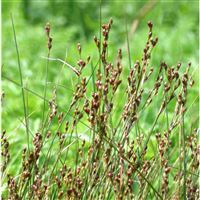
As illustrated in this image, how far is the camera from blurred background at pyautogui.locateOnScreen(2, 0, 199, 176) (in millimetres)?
4297

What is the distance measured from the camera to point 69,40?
23.2 feet

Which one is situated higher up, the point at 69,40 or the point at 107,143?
the point at 69,40

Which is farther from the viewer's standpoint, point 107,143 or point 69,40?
point 69,40

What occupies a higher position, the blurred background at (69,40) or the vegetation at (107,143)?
the blurred background at (69,40)

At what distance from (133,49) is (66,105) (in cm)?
176

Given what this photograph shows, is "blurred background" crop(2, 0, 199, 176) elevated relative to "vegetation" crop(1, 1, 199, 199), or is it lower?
elevated

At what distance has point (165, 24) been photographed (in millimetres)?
7500

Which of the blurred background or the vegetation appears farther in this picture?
the blurred background

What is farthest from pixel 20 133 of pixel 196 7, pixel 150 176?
pixel 196 7

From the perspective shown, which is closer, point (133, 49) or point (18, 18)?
point (133, 49)

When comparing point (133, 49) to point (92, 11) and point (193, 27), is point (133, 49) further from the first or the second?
point (92, 11)

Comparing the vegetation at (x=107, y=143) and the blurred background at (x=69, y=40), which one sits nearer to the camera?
the vegetation at (x=107, y=143)

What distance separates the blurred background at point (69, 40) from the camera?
4.30 metres

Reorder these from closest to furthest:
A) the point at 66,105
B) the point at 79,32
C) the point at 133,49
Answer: the point at 66,105 → the point at 133,49 → the point at 79,32
